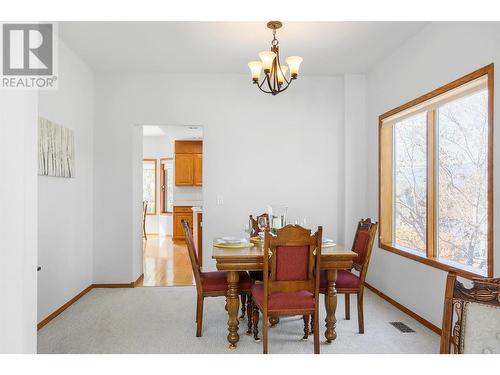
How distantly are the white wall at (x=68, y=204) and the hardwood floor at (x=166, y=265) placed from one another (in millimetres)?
927

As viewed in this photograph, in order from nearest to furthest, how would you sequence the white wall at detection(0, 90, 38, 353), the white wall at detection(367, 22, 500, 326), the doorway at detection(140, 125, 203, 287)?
the white wall at detection(0, 90, 38, 353)
the white wall at detection(367, 22, 500, 326)
the doorway at detection(140, 125, 203, 287)

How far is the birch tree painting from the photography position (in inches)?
133

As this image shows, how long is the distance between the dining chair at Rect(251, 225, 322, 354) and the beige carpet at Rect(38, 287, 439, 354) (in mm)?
417

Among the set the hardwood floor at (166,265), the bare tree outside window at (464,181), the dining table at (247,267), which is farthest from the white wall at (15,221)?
the hardwood floor at (166,265)

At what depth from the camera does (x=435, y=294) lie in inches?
129

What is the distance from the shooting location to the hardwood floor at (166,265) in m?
5.10

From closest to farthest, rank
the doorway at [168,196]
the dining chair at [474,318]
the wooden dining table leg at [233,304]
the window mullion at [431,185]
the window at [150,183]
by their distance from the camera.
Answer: the dining chair at [474,318] → the wooden dining table leg at [233,304] → the window mullion at [431,185] → the doorway at [168,196] → the window at [150,183]

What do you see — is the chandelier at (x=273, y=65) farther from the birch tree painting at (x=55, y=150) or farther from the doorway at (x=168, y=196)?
the doorway at (x=168, y=196)

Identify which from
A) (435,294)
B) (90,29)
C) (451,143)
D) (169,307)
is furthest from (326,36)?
(169,307)

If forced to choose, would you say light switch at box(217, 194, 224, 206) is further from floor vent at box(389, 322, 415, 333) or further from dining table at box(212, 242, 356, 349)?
floor vent at box(389, 322, 415, 333)

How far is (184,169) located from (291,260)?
6770mm

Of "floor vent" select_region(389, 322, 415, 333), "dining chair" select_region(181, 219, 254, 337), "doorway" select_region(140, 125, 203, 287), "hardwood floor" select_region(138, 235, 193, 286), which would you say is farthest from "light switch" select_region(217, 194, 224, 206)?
"floor vent" select_region(389, 322, 415, 333)

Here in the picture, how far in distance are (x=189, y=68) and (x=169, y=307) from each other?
282cm
